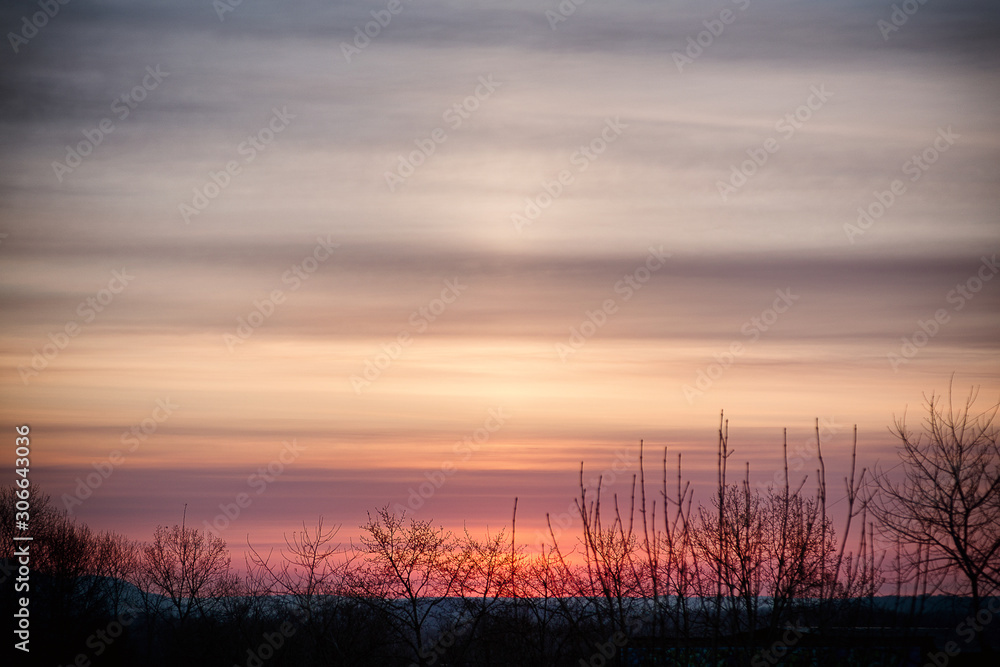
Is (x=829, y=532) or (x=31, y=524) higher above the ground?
(x=31, y=524)

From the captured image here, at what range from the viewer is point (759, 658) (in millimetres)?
21344

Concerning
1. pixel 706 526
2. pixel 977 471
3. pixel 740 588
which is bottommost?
pixel 740 588

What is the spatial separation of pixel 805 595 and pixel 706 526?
3.63 meters

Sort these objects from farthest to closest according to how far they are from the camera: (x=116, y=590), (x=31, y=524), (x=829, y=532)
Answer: (x=116, y=590), (x=31, y=524), (x=829, y=532)

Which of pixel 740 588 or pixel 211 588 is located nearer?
pixel 740 588

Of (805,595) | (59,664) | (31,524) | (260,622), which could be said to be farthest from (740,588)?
(260,622)

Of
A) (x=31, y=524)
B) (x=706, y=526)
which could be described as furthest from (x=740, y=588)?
(x=31, y=524)

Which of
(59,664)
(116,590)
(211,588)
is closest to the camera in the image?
(59,664)

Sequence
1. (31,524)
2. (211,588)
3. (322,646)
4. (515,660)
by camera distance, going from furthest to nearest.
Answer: (211,588) → (31,524) → (322,646) → (515,660)

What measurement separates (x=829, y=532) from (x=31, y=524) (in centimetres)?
4950

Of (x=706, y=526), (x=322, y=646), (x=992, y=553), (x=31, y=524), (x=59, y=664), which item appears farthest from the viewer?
(x=31, y=524)

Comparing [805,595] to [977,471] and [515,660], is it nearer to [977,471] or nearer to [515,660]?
[977,471]

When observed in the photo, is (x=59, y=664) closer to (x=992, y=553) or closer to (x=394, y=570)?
(x=394, y=570)

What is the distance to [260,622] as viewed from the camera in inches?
2783
